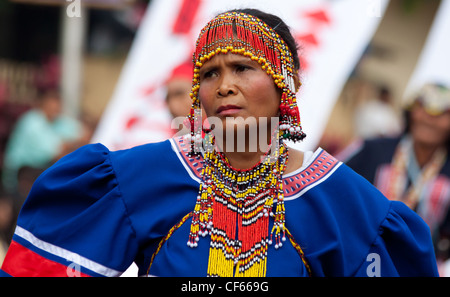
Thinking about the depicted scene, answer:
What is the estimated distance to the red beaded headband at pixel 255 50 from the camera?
2301mm

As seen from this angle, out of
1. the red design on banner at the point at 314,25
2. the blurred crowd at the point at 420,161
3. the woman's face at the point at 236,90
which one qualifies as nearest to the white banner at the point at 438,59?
the blurred crowd at the point at 420,161

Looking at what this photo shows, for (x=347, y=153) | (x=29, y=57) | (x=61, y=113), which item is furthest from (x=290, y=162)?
(x=29, y=57)

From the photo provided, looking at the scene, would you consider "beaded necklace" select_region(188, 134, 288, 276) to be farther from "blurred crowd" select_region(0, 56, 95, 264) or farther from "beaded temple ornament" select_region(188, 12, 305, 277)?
"blurred crowd" select_region(0, 56, 95, 264)

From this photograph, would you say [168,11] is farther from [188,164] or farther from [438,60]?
[188,164]

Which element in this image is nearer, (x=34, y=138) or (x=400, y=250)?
(x=400, y=250)

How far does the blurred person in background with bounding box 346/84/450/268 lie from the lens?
4.91m

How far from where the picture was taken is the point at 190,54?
5496mm

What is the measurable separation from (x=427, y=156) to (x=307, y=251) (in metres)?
3.13

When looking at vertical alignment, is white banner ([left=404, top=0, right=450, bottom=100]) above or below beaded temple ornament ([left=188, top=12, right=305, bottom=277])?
above

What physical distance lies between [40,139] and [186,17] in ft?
8.76

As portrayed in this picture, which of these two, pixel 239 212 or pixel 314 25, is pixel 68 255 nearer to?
pixel 239 212

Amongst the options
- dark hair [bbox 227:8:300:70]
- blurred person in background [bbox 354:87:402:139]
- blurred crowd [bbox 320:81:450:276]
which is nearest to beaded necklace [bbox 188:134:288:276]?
dark hair [bbox 227:8:300:70]

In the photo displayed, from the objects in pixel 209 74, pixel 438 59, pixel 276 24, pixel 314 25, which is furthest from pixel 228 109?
pixel 438 59

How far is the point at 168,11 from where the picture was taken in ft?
18.7
